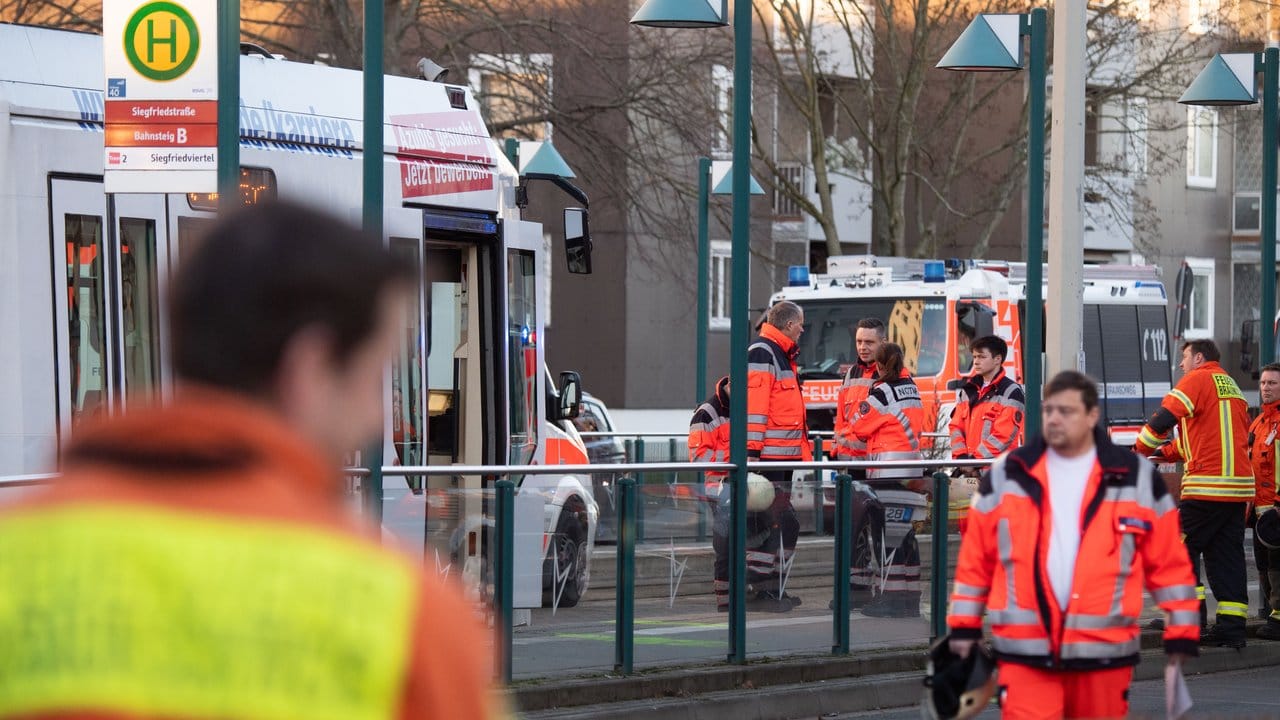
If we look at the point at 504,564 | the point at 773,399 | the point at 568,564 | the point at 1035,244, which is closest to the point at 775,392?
the point at 773,399

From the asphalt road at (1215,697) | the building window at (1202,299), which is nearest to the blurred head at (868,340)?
the asphalt road at (1215,697)

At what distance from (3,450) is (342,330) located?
27.3ft

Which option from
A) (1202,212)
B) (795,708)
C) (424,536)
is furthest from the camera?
(1202,212)

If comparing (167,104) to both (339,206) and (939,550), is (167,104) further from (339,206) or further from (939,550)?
(939,550)

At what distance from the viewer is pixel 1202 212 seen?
42.6 m

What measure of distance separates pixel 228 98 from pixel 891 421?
236 inches

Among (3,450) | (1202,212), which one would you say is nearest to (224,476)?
(3,450)

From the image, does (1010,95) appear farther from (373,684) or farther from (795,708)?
(373,684)

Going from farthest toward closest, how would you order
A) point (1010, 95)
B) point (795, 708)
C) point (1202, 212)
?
point (1202, 212)
point (1010, 95)
point (795, 708)

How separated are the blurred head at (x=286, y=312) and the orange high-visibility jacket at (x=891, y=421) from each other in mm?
11021

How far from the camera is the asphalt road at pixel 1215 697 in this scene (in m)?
10.2

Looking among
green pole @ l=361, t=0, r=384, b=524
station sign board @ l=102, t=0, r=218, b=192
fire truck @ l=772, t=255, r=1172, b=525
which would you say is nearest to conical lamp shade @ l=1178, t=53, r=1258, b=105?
fire truck @ l=772, t=255, r=1172, b=525

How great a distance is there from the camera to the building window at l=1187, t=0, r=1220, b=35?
104ft

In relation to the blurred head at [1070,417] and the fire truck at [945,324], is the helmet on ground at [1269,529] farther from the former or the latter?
the blurred head at [1070,417]
